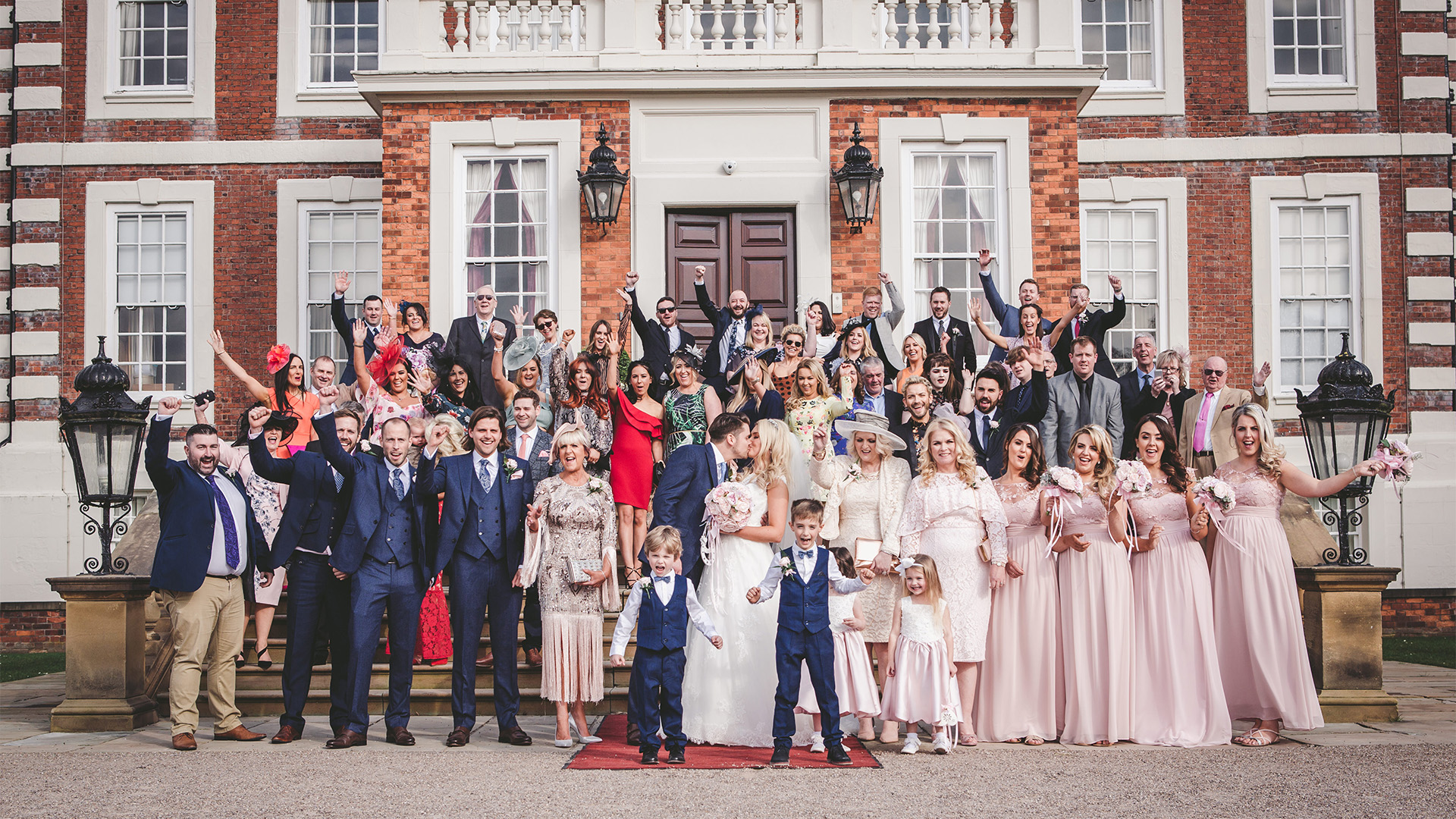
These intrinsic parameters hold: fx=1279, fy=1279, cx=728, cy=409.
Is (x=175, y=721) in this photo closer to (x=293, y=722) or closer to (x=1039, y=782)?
(x=293, y=722)

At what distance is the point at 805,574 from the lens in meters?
7.08

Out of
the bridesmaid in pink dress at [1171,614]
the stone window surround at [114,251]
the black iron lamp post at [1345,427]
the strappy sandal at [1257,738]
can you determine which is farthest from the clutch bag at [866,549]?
the stone window surround at [114,251]

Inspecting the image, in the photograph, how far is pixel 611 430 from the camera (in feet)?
32.0

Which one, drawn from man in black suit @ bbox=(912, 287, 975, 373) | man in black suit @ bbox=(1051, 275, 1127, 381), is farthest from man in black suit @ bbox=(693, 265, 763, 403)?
man in black suit @ bbox=(1051, 275, 1127, 381)

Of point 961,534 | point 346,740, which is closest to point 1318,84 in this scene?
point 961,534

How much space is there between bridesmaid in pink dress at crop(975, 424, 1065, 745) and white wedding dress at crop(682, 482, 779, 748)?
1.33 meters

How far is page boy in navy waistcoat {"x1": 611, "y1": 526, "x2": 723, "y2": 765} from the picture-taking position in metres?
6.97

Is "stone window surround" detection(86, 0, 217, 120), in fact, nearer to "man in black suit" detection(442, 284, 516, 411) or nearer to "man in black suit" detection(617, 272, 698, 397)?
"man in black suit" detection(442, 284, 516, 411)

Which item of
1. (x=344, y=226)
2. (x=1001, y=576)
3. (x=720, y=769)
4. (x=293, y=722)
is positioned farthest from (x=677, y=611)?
(x=344, y=226)

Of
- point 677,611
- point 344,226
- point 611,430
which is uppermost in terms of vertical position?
point 344,226

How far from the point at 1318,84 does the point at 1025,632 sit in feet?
33.4

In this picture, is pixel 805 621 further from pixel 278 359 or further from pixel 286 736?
pixel 278 359

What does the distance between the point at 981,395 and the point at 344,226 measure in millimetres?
8652

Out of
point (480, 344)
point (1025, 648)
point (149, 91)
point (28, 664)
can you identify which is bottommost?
point (28, 664)
